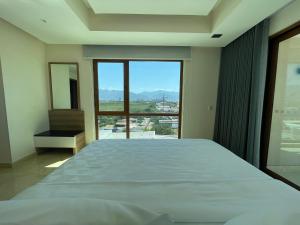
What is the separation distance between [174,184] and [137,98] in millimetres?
3013

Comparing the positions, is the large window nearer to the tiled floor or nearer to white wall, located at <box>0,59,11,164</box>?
the tiled floor

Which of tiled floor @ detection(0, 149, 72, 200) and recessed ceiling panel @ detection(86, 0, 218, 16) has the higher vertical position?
recessed ceiling panel @ detection(86, 0, 218, 16)

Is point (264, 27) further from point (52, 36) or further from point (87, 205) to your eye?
point (52, 36)

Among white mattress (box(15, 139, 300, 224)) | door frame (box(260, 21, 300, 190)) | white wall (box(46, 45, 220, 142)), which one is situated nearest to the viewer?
white mattress (box(15, 139, 300, 224))

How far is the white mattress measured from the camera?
95 centimetres

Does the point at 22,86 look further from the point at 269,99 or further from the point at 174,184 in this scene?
the point at 269,99

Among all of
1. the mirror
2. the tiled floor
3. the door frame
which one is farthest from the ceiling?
the tiled floor

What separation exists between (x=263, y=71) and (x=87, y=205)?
279 centimetres

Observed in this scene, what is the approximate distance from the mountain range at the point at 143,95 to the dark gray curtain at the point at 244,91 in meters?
1.08

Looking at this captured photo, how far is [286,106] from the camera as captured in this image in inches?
103

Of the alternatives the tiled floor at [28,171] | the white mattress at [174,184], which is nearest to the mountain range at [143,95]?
the tiled floor at [28,171]

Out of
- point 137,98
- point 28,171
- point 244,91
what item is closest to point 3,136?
point 28,171

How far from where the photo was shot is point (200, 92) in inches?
157

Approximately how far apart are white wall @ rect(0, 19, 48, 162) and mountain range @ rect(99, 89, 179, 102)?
1.28 meters
